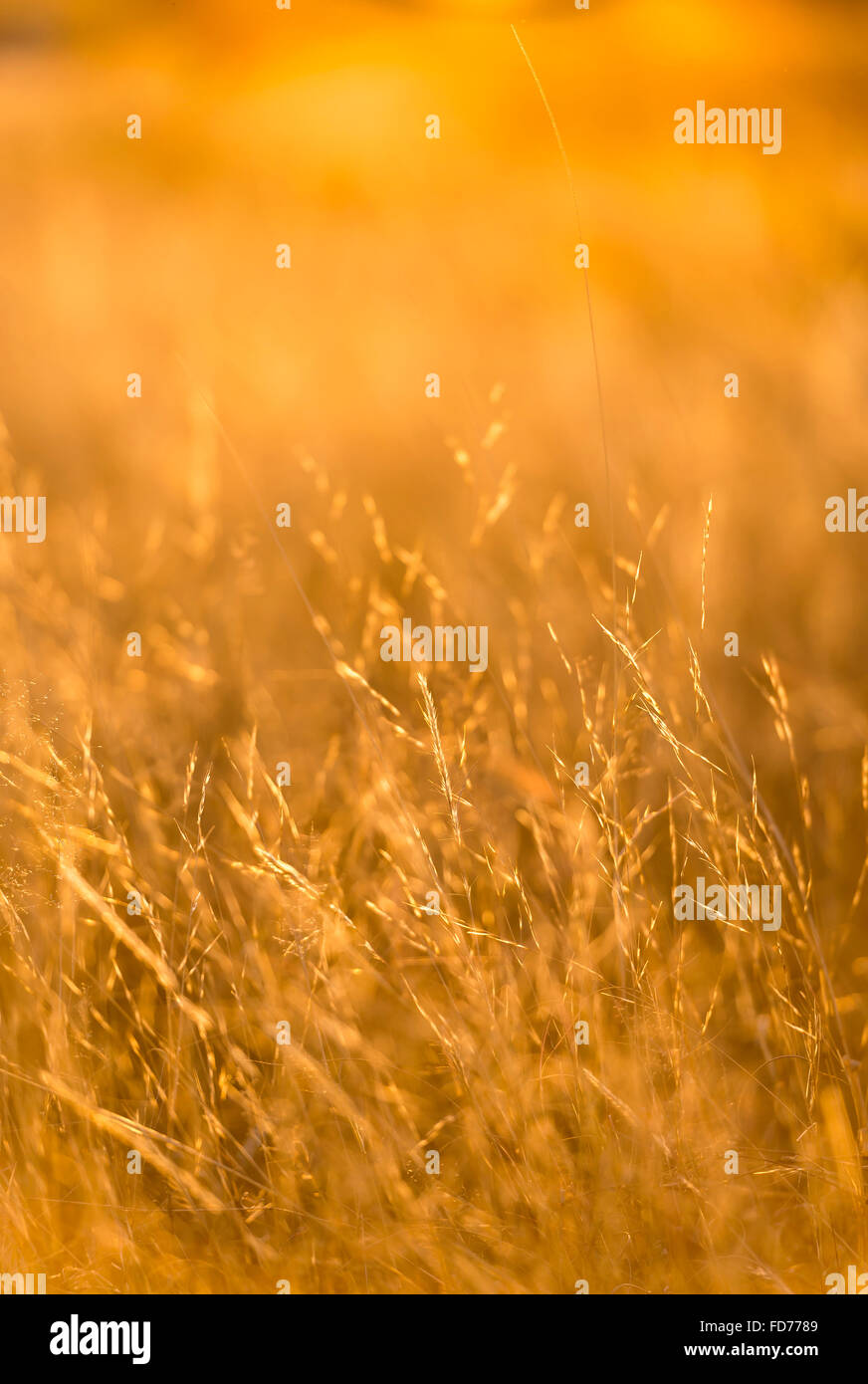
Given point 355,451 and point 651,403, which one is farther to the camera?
point 355,451

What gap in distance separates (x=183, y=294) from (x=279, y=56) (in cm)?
86

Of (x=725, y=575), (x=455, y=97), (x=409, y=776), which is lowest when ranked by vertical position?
(x=409, y=776)

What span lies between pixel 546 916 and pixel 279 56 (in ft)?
9.20

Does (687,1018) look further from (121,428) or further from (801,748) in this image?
(121,428)

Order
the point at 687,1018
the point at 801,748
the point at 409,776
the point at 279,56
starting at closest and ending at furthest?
the point at 687,1018 < the point at 409,776 < the point at 801,748 < the point at 279,56

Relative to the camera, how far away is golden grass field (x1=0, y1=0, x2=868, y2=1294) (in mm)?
1221

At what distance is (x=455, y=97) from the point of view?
3102 millimetres

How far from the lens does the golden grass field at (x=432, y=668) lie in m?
1.22

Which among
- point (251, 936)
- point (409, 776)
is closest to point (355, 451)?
point (409, 776)

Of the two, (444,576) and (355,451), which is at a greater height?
(355,451)

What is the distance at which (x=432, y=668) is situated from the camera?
1585 mm

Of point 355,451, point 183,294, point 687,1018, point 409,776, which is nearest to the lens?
point 687,1018

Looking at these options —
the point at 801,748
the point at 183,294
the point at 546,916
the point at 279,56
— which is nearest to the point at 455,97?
the point at 279,56

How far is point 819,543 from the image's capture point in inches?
76.2
